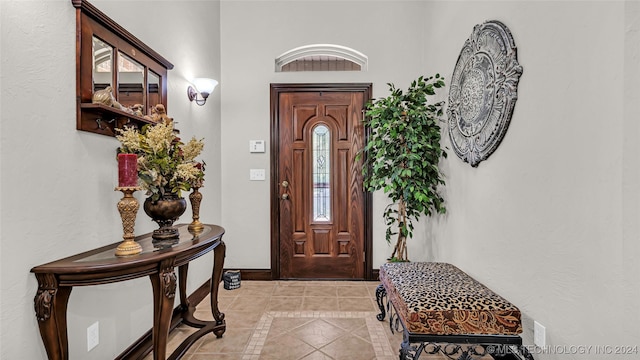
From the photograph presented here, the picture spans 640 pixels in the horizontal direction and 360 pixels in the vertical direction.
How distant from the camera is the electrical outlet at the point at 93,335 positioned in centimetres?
157

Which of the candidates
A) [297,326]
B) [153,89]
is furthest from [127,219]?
[297,326]

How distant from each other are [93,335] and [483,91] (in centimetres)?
261

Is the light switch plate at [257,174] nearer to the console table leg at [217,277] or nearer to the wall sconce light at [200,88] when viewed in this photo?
the wall sconce light at [200,88]

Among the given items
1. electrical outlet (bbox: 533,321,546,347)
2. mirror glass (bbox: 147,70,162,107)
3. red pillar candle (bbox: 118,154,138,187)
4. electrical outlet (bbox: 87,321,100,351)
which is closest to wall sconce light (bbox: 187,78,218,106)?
mirror glass (bbox: 147,70,162,107)

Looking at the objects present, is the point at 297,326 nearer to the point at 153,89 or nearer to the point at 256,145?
the point at 256,145

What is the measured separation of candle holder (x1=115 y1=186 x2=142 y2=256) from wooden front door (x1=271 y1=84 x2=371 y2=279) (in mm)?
2080

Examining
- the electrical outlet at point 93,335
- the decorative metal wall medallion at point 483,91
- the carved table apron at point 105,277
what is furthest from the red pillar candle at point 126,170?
the decorative metal wall medallion at point 483,91

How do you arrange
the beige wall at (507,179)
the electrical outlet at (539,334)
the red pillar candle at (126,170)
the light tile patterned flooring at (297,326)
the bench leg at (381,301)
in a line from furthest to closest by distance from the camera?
the bench leg at (381,301) < the light tile patterned flooring at (297,326) < the electrical outlet at (539,334) < the red pillar candle at (126,170) < the beige wall at (507,179)

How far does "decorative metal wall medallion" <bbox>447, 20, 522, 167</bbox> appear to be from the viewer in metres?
1.75

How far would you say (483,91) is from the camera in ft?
6.51

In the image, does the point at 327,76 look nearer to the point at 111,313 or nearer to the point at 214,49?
the point at 214,49

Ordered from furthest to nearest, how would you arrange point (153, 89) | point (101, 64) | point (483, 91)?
point (153, 89) → point (483, 91) → point (101, 64)

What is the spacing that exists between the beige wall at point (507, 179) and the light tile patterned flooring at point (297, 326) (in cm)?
60

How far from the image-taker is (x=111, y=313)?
68.1 inches
